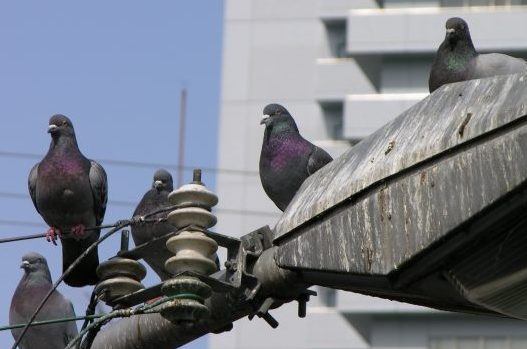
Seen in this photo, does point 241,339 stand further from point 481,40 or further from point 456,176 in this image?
point 456,176

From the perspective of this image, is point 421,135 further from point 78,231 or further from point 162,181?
point 162,181

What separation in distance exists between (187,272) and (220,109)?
4898 cm

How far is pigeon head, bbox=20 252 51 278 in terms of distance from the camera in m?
15.0

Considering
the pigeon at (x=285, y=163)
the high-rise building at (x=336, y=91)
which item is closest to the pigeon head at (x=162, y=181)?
the pigeon at (x=285, y=163)

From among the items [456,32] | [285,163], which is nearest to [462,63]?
[456,32]

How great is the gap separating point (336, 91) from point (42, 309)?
39727mm

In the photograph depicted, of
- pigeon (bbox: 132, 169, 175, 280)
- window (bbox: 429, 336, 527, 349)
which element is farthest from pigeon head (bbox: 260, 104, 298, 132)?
window (bbox: 429, 336, 527, 349)

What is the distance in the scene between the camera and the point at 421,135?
6562 millimetres

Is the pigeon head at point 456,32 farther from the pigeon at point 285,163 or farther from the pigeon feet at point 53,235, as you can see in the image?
the pigeon feet at point 53,235

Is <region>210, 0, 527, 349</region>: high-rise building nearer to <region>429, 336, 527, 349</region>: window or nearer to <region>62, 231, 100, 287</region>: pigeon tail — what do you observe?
<region>429, 336, 527, 349</region>: window

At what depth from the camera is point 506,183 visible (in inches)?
239

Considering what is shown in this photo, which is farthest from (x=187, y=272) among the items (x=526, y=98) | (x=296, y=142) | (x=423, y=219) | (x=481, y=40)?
(x=481, y=40)

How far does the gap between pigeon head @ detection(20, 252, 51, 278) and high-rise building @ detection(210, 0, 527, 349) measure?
3251 centimetres

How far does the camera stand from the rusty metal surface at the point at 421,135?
6219 mm
